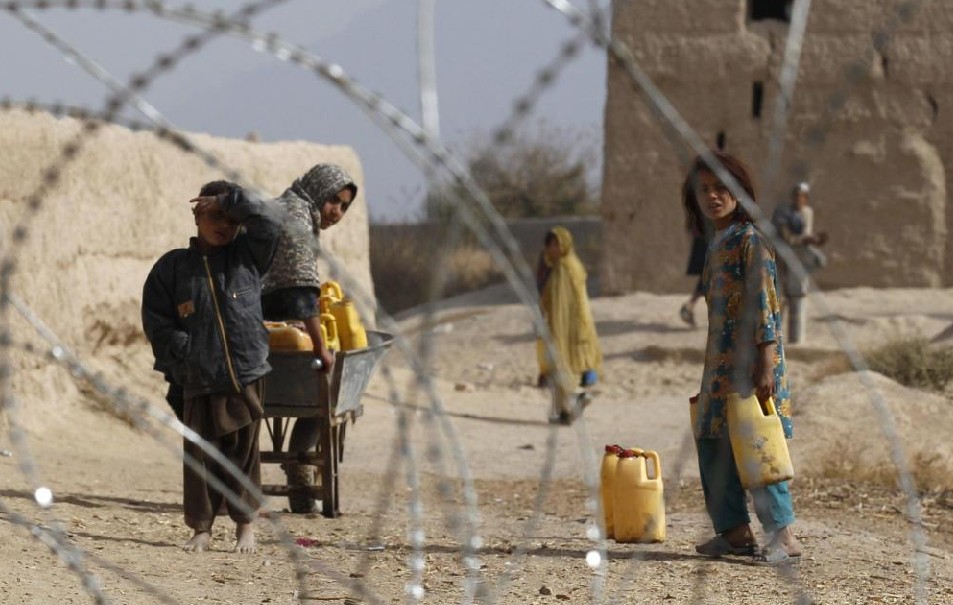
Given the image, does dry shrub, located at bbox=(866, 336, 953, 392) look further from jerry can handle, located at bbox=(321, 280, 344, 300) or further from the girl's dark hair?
the girl's dark hair

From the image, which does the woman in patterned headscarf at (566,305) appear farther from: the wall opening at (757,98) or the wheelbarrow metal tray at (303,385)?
the wall opening at (757,98)

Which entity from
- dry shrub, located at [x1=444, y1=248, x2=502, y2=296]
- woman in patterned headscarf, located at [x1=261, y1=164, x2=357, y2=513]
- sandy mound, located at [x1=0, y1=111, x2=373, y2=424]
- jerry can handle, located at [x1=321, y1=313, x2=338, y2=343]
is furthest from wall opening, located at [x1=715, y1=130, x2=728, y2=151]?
woman in patterned headscarf, located at [x1=261, y1=164, x2=357, y2=513]

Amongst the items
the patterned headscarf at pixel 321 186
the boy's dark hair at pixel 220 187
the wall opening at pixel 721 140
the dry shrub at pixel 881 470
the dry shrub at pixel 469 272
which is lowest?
the dry shrub at pixel 881 470

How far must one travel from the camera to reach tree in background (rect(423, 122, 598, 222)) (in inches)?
1129

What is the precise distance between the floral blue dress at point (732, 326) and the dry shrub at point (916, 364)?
5379 mm

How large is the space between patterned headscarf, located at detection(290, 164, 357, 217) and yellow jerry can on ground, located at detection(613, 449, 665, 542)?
1441mm

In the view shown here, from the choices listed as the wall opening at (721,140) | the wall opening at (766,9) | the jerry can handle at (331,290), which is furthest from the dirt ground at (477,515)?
the wall opening at (766,9)

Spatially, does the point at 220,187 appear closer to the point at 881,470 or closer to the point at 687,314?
the point at 881,470

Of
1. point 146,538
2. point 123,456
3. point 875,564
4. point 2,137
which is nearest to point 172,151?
point 2,137

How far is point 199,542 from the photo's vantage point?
5332 mm

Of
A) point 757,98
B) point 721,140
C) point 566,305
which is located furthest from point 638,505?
point 757,98

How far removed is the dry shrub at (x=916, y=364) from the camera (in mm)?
10273

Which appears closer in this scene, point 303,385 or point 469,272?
point 303,385

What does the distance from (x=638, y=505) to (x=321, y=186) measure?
165cm
